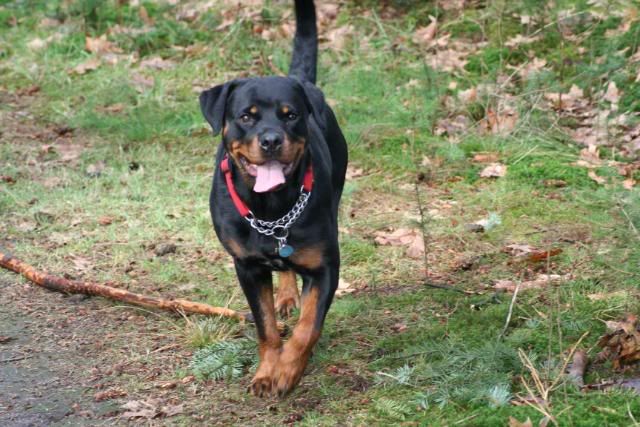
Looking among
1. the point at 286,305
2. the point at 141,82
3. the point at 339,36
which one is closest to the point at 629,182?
the point at 286,305

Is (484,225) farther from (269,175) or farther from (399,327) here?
(269,175)

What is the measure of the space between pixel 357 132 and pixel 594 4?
7.80 ft

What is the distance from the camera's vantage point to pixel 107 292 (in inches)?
195

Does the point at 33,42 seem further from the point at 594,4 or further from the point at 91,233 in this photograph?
the point at 594,4

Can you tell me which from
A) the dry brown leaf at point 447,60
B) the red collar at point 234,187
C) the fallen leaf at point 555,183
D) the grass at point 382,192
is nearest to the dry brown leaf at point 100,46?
the grass at point 382,192

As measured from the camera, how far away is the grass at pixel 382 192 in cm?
388

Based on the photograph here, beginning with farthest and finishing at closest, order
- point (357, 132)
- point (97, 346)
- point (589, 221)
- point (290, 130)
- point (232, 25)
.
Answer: point (232, 25) < point (357, 132) < point (589, 221) < point (97, 346) < point (290, 130)

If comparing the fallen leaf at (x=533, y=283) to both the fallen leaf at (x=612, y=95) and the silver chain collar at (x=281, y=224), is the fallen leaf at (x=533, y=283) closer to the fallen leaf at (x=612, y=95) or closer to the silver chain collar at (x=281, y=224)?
the silver chain collar at (x=281, y=224)

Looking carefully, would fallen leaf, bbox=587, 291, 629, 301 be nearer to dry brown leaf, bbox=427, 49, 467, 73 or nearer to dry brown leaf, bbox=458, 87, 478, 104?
dry brown leaf, bbox=458, 87, 478, 104

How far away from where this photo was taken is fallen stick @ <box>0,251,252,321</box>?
15.3ft

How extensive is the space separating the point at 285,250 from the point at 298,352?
0.41 m

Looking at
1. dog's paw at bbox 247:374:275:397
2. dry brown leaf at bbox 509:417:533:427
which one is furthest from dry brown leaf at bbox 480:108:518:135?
dry brown leaf at bbox 509:417:533:427

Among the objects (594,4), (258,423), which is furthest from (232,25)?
(258,423)

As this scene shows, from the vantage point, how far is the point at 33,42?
9.82 meters
